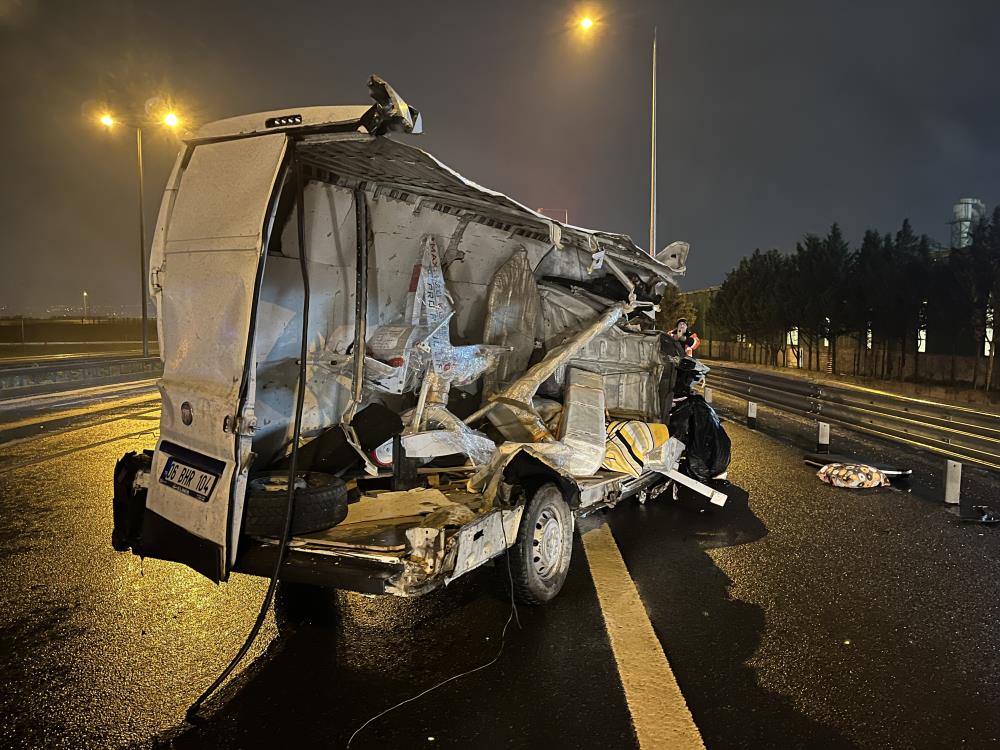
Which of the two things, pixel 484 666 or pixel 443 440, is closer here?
pixel 484 666

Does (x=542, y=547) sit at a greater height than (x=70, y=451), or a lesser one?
greater

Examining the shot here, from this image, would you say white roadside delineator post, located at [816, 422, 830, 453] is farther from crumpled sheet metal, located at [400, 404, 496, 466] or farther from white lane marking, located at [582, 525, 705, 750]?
crumpled sheet metal, located at [400, 404, 496, 466]

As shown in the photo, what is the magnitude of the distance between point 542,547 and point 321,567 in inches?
59.3

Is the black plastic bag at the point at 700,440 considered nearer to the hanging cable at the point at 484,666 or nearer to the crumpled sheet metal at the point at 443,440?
the crumpled sheet metal at the point at 443,440

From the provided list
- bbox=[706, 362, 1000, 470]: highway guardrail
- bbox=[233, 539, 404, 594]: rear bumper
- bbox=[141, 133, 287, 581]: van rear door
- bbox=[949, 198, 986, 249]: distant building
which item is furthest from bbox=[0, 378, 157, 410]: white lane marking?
bbox=[949, 198, 986, 249]: distant building

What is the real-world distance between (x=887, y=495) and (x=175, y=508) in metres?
7.38

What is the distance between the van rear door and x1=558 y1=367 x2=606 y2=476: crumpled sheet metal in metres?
2.61

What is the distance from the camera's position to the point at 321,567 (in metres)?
3.19

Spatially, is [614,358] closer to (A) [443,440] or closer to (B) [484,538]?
(A) [443,440]

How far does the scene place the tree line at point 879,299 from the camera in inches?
941

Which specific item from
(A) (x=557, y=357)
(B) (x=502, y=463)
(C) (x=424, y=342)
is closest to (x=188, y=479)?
(B) (x=502, y=463)

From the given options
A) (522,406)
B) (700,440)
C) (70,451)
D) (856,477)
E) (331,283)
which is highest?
(331,283)

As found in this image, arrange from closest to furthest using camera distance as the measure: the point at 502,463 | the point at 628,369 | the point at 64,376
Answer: the point at 502,463
the point at 628,369
the point at 64,376

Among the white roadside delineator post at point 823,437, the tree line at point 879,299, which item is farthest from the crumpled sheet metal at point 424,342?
the tree line at point 879,299
